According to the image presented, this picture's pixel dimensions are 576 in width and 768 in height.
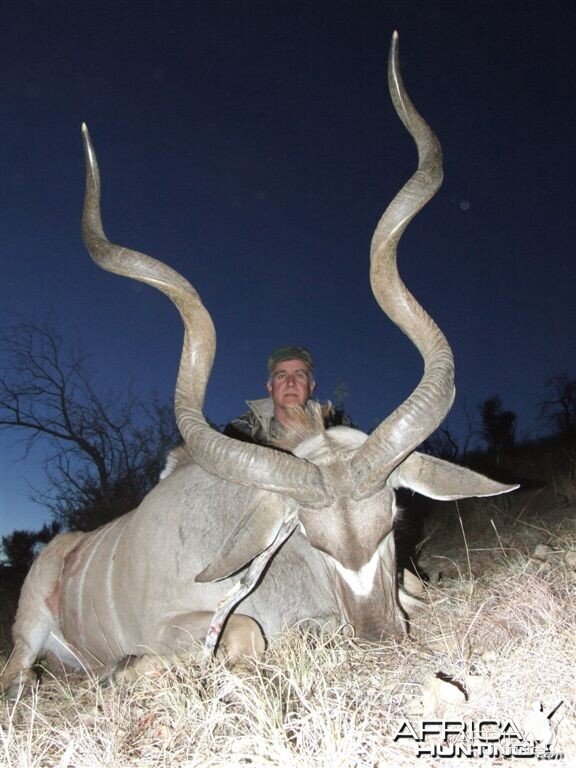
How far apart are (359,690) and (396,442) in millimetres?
1086

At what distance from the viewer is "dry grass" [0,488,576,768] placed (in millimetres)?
1887

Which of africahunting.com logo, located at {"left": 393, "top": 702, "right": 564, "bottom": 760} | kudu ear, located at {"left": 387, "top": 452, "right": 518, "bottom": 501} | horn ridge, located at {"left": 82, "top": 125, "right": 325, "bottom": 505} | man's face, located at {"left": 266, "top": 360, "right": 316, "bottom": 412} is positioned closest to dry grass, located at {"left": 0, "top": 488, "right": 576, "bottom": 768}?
africahunting.com logo, located at {"left": 393, "top": 702, "right": 564, "bottom": 760}

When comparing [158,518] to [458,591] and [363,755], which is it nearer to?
[458,591]

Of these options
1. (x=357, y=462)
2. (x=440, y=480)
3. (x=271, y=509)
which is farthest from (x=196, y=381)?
(x=440, y=480)

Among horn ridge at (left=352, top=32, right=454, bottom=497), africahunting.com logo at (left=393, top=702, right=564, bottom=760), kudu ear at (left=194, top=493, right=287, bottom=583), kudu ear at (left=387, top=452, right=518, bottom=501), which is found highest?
horn ridge at (left=352, top=32, right=454, bottom=497)

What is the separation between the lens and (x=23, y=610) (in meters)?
4.80

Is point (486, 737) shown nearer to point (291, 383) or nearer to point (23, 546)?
point (291, 383)

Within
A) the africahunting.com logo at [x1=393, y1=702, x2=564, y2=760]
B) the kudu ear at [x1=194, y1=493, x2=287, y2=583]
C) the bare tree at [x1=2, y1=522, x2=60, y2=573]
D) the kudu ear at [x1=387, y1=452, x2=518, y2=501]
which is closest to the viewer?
the africahunting.com logo at [x1=393, y1=702, x2=564, y2=760]

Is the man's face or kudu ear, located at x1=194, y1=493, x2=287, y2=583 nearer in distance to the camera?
kudu ear, located at x1=194, y1=493, x2=287, y2=583

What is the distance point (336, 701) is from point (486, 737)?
49 centimetres

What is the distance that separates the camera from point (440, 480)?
10.7 ft

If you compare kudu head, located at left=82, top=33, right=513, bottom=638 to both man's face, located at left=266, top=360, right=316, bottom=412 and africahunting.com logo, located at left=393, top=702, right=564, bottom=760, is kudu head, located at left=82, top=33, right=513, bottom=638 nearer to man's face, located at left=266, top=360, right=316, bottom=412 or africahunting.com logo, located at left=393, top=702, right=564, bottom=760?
africahunting.com logo, located at left=393, top=702, right=564, bottom=760

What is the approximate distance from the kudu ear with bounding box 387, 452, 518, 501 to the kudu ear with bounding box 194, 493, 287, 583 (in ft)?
1.99

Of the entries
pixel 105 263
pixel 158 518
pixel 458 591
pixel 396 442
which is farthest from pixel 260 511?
pixel 105 263
